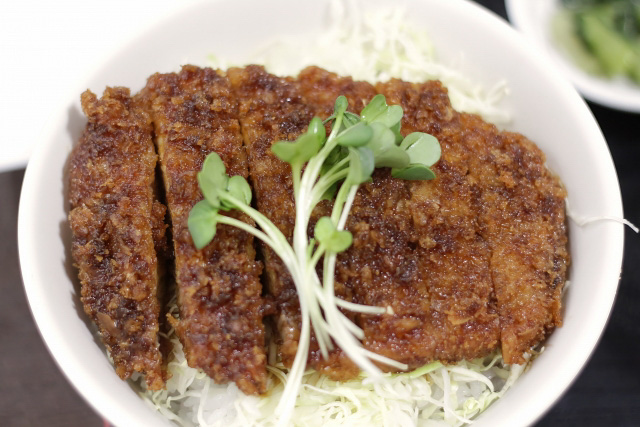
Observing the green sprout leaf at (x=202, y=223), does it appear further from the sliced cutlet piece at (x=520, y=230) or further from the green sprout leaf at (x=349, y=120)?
the sliced cutlet piece at (x=520, y=230)

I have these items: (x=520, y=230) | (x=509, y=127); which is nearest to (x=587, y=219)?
(x=520, y=230)

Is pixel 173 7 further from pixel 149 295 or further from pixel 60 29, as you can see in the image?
pixel 149 295

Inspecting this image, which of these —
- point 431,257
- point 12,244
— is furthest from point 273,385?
point 12,244

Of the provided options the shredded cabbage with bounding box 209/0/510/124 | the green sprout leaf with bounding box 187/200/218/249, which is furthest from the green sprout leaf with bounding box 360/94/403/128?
the shredded cabbage with bounding box 209/0/510/124

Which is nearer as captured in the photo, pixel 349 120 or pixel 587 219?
pixel 349 120

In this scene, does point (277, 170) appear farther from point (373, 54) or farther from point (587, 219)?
point (587, 219)

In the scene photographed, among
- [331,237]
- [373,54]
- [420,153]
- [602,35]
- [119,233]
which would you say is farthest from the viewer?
[602,35]

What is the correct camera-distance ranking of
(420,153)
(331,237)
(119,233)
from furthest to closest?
(420,153) → (119,233) → (331,237)

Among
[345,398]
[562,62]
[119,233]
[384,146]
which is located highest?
[384,146]
